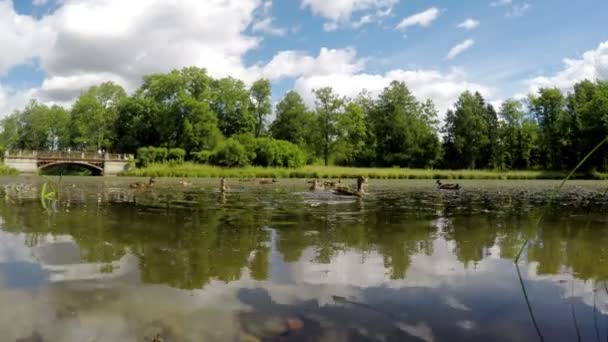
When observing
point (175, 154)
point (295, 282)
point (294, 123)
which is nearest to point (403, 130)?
point (294, 123)

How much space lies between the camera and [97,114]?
84375mm

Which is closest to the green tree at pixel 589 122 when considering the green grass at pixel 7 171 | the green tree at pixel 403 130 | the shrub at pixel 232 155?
the green tree at pixel 403 130

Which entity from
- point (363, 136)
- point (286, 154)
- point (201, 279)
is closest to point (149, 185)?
point (201, 279)

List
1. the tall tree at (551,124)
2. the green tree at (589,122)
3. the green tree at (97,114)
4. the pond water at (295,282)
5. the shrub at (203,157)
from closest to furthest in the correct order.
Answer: the pond water at (295,282) < the shrub at (203,157) < the green tree at (589,122) < the tall tree at (551,124) < the green tree at (97,114)

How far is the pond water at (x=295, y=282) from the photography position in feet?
15.8

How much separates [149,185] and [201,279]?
26.1m

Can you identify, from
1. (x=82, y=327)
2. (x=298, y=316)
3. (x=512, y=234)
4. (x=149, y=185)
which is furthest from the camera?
(x=149, y=185)

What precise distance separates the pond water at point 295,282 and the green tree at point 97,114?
79.6m

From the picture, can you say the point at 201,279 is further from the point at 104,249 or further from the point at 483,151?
the point at 483,151

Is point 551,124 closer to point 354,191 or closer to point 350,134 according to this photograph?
point 350,134

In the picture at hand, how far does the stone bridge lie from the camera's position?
200 ft

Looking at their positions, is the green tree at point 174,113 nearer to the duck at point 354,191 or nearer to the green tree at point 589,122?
the duck at point 354,191

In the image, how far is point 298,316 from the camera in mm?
5137

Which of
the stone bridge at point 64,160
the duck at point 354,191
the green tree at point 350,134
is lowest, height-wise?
the duck at point 354,191
